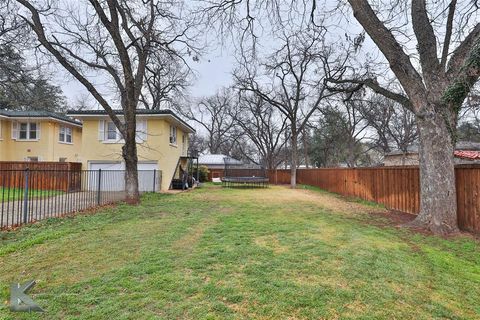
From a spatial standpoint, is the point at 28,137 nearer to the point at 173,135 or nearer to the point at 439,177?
the point at 173,135

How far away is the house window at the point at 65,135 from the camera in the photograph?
70.4 feet

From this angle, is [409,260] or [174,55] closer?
[409,260]

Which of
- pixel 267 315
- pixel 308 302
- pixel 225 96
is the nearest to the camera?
pixel 267 315

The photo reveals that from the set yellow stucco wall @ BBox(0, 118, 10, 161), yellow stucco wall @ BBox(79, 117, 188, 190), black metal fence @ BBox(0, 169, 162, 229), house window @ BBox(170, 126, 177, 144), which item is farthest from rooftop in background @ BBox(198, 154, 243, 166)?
black metal fence @ BBox(0, 169, 162, 229)

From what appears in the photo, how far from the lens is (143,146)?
16.8 meters

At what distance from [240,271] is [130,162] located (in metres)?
8.54

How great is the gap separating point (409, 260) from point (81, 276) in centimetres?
466

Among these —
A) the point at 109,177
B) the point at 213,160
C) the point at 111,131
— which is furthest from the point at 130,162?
the point at 213,160

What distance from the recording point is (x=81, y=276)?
12.2 feet

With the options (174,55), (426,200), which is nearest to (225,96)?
(174,55)

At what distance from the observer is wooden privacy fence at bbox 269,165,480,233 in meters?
6.66

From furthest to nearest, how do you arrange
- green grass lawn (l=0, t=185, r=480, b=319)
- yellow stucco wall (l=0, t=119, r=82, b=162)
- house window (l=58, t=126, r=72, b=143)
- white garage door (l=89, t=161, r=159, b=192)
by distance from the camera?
1. house window (l=58, t=126, r=72, b=143)
2. yellow stucco wall (l=0, t=119, r=82, b=162)
3. white garage door (l=89, t=161, r=159, b=192)
4. green grass lawn (l=0, t=185, r=480, b=319)

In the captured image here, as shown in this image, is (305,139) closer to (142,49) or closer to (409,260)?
(142,49)

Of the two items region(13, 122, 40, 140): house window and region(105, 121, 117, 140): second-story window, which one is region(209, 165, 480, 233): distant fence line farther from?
region(13, 122, 40, 140): house window
